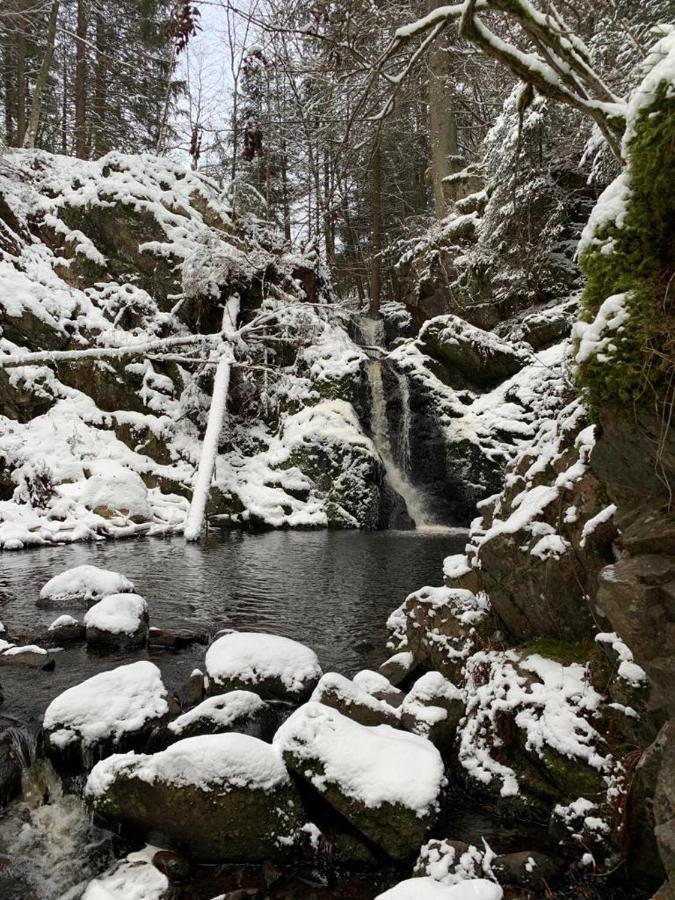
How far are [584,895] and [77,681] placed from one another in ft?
13.8

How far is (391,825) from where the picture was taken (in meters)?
3.04

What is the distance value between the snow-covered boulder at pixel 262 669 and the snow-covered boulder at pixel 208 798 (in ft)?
4.12

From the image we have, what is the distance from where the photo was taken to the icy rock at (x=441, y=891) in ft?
7.94

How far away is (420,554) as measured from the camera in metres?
10.7

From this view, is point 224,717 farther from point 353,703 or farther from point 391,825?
point 391,825

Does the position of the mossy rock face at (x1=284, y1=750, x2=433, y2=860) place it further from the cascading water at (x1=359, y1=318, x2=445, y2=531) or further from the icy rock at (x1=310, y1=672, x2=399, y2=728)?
the cascading water at (x1=359, y1=318, x2=445, y2=531)

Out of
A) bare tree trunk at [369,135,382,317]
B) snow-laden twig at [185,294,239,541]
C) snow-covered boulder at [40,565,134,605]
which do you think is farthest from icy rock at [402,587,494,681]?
bare tree trunk at [369,135,382,317]

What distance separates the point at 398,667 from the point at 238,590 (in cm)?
349

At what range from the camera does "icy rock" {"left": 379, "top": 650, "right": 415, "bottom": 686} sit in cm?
502

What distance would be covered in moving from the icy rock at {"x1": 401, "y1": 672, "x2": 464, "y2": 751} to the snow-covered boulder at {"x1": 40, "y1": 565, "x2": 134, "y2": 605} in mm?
4431

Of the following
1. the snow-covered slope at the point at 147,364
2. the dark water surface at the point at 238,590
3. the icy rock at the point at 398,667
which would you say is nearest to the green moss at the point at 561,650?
the icy rock at the point at 398,667

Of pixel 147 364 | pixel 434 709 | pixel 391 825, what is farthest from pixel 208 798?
pixel 147 364

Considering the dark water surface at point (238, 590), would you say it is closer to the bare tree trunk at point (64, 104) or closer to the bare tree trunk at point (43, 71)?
the bare tree trunk at point (43, 71)

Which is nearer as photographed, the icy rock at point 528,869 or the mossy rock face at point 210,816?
the icy rock at point 528,869
